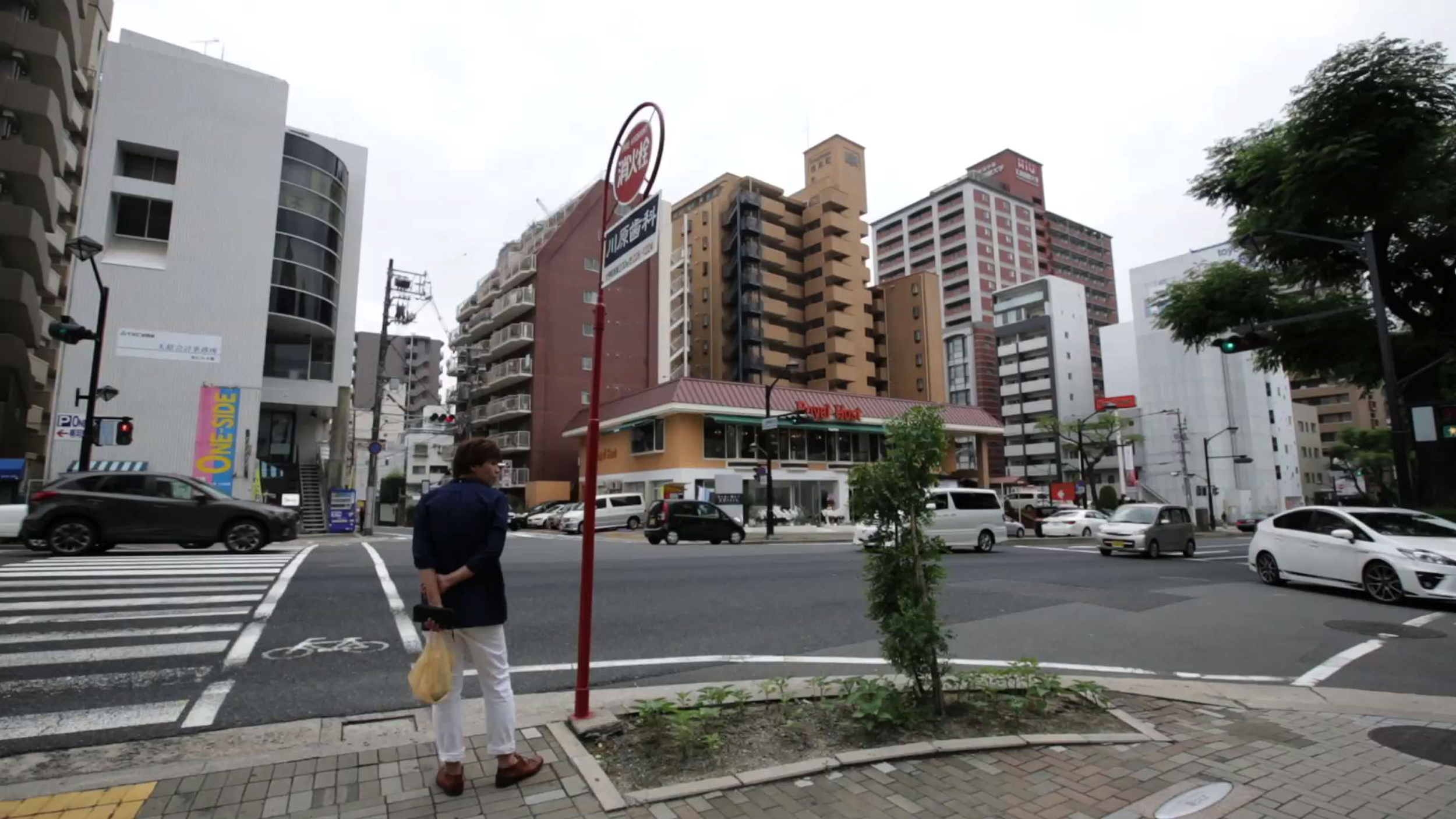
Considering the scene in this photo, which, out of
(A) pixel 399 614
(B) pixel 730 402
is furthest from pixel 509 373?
(A) pixel 399 614

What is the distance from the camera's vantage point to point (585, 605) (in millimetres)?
4270

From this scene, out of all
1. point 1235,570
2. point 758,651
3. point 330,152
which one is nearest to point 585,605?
point 758,651

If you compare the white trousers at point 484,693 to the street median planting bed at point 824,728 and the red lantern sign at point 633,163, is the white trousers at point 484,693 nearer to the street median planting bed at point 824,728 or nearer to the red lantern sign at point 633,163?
the street median planting bed at point 824,728

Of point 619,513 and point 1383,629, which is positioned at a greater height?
point 619,513

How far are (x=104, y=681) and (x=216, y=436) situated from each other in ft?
107

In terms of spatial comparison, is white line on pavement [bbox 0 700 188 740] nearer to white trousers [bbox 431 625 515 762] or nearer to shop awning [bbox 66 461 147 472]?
white trousers [bbox 431 625 515 762]

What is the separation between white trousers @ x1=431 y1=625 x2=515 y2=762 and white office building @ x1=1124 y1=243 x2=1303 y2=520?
68.6 metres

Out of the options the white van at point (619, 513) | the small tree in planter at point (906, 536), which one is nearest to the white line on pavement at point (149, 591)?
the small tree in planter at point (906, 536)

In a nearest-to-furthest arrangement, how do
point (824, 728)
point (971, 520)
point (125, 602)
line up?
1. point (824, 728)
2. point (125, 602)
3. point (971, 520)

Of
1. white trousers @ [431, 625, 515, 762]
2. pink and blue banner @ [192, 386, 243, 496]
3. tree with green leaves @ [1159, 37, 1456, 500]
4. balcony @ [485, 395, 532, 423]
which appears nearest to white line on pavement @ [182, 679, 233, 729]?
white trousers @ [431, 625, 515, 762]

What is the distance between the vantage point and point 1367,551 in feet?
34.4

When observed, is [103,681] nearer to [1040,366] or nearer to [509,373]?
[509,373]

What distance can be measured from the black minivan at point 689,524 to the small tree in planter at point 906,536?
805 inches

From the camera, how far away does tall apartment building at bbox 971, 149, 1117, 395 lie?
9350cm
